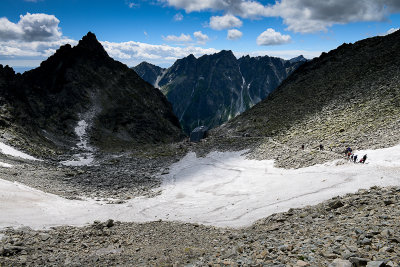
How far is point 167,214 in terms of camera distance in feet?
89.9

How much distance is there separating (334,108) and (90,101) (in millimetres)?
86160

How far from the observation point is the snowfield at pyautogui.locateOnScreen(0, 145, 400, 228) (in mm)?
23391

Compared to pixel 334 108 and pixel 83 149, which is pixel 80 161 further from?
pixel 334 108

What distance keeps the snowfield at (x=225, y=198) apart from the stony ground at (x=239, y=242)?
3194 mm

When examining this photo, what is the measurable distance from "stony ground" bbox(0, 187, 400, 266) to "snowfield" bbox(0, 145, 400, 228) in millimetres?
3194

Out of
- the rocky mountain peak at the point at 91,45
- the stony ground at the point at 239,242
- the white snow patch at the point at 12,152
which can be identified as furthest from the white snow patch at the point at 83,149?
the rocky mountain peak at the point at 91,45

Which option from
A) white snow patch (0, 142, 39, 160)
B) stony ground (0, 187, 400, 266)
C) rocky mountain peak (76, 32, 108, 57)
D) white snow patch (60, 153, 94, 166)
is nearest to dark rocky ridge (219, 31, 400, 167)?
stony ground (0, 187, 400, 266)

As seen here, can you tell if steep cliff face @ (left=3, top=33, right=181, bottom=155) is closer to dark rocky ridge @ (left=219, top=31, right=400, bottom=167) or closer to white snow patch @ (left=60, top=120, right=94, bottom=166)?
white snow patch @ (left=60, top=120, right=94, bottom=166)

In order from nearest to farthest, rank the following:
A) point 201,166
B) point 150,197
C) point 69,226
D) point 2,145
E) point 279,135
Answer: point 69,226 < point 150,197 < point 201,166 < point 2,145 < point 279,135

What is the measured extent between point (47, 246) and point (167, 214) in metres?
11.9

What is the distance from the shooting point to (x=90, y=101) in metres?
106

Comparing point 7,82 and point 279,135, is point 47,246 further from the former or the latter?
point 7,82

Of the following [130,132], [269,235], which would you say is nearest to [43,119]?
[130,132]

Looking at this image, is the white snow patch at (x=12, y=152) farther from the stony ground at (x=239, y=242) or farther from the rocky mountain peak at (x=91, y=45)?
the rocky mountain peak at (x=91, y=45)
